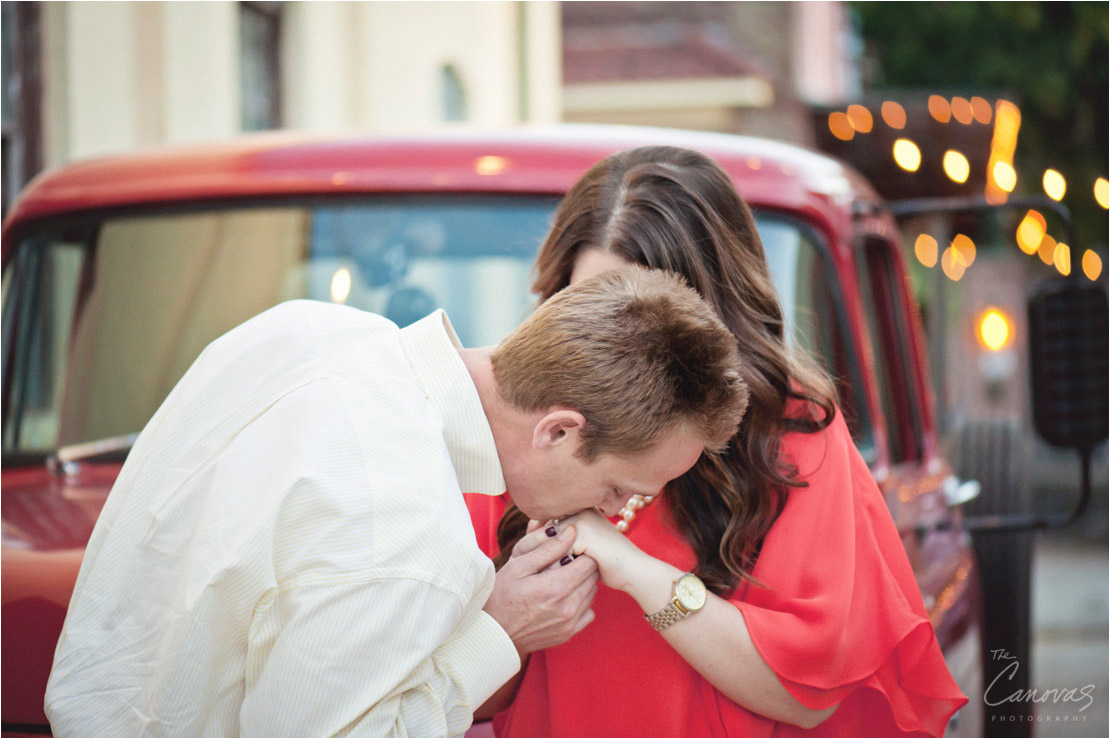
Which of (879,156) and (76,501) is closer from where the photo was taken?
(76,501)

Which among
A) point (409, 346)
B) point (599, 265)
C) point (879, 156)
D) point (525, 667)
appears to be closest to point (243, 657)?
point (409, 346)

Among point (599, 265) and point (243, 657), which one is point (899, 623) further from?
point (243, 657)

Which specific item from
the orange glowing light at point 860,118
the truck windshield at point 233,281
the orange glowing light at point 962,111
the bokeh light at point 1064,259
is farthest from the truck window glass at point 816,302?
the orange glowing light at point 860,118

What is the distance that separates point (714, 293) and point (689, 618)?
63 cm

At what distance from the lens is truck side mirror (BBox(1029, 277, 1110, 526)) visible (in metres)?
2.97

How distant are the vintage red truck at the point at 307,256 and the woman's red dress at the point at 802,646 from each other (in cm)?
75

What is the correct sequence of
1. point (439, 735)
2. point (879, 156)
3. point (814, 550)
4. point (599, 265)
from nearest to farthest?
1. point (439, 735)
2. point (814, 550)
3. point (599, 265)
4. point (879, 156)

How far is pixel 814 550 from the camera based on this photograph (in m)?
1.82

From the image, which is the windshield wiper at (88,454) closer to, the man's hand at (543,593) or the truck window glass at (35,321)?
the truck window glass at (35,321)

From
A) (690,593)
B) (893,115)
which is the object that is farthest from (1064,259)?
(893,115)

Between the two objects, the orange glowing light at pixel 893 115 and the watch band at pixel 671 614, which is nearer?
the watch band at pixel 671 614

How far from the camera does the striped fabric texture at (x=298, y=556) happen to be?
1357 mm

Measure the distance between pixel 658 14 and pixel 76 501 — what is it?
16.9 meters

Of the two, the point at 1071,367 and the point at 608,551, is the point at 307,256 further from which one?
the point at 1071,367
